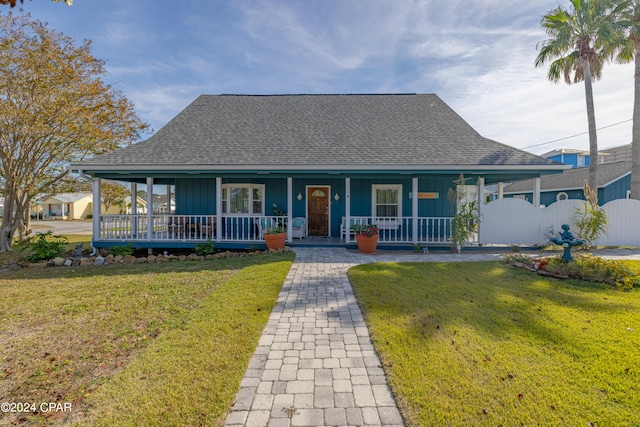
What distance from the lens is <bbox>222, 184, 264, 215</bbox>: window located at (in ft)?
39.4

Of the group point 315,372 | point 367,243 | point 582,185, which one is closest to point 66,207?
point 367,243

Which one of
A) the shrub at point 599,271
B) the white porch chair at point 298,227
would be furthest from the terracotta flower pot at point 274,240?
the shrub at point 599,271

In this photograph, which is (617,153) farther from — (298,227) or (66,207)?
(66,207)

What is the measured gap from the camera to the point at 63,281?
22.3 ft

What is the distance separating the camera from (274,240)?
364 inches

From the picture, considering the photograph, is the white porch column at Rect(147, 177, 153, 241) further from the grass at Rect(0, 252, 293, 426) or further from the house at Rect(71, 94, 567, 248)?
the grass at Rect(0, 252, 293, 426)

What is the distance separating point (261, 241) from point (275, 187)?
2.96 metres

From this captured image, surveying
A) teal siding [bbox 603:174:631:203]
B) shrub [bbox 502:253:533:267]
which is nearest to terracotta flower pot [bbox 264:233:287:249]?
shrub [bbox 502:253:533:267]

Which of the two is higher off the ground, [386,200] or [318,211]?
[386,200]

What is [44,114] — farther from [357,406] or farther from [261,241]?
[357,406]

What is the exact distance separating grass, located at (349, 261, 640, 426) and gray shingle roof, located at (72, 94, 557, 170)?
5.42 meters

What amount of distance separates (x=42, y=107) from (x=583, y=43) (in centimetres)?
2185

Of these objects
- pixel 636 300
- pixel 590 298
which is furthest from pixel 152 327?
pixel 636 300

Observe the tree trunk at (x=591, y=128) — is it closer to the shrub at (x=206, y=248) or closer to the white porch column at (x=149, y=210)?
the shrub at (x=206, y=248)
